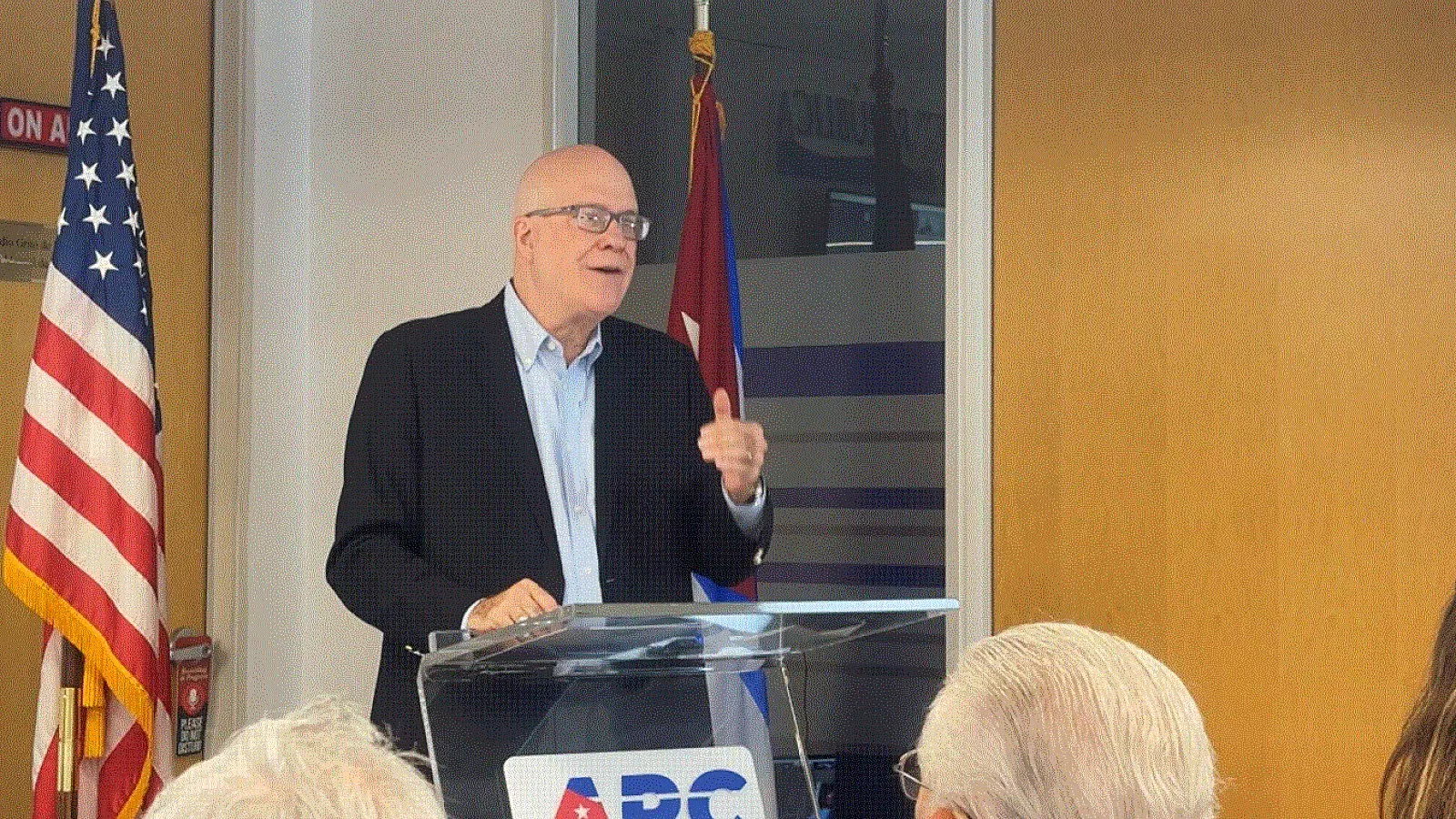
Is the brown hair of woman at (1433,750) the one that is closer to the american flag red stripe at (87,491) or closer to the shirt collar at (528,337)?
the shirt collar at (528,337)

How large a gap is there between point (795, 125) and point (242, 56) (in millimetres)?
1400

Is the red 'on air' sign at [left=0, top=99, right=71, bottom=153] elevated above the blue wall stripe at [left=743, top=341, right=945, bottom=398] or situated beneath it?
elevated above

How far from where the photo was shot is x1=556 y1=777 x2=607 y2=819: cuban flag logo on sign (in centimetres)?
172

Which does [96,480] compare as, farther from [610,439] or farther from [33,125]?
[610,439]

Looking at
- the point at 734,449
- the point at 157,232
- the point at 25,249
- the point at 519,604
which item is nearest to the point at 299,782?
the point at 519,604

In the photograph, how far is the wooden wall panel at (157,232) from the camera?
156 inches

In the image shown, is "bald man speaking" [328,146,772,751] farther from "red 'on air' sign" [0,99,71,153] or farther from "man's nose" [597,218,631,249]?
"red 'on air' sign" [0,99,71,153]

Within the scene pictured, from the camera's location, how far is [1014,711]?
4.04 feet

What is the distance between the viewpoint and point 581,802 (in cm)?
172

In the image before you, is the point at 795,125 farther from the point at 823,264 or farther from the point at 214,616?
the point at 214,616

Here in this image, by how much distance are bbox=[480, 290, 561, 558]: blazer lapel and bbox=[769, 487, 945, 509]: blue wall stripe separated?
3.35 feet

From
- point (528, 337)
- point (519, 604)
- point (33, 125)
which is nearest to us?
point (519, 604)

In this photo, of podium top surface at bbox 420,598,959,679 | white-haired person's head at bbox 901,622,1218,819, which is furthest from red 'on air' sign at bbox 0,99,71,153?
white-haired person's head at bbox 901,622,1218,819

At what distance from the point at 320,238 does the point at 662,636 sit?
9.96ft
